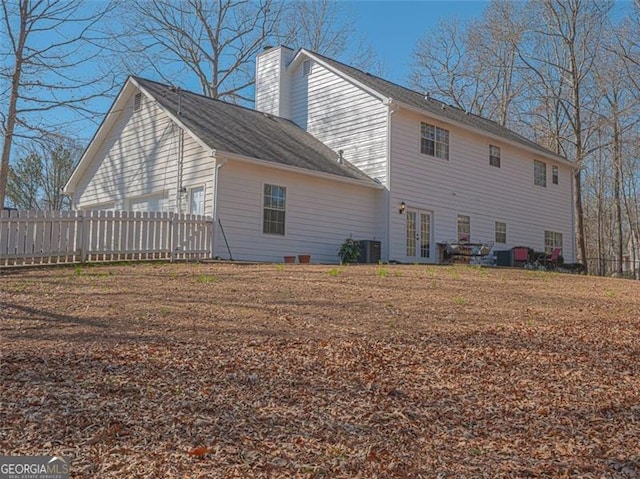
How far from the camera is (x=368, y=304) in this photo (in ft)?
22.9

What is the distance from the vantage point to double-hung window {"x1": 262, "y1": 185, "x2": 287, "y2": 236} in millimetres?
13289

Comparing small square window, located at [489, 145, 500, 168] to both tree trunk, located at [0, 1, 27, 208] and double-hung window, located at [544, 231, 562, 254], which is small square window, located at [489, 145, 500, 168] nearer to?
double-hung window, located at [544, 231, 562, 254]

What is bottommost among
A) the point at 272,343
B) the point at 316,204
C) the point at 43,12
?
the point at 272,343

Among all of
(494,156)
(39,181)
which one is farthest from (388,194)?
(39,181)

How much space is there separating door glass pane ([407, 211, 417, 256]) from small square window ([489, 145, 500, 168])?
442 cm

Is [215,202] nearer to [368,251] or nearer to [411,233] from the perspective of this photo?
[368,251]

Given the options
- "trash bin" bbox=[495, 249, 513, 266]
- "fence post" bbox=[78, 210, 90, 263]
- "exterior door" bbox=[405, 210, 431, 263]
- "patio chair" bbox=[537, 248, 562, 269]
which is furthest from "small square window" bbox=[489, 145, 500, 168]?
"fence post" bbox=[78, 210, 90, 263]

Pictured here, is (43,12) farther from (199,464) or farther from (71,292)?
(199,464)

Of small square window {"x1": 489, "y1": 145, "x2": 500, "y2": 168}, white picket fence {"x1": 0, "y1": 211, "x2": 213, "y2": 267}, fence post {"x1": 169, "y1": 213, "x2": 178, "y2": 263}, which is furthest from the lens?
small square window {"x1": 489, "y1": 145, "x2": 500, "y2": 168}

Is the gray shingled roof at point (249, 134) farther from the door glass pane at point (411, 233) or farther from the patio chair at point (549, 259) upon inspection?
the patio chair at point (549, 259)

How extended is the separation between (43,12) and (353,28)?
54.9ft

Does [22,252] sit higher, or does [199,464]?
[22,252]

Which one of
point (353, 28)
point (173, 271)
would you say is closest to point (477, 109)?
point (353, 28)

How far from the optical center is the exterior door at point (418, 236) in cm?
1575
